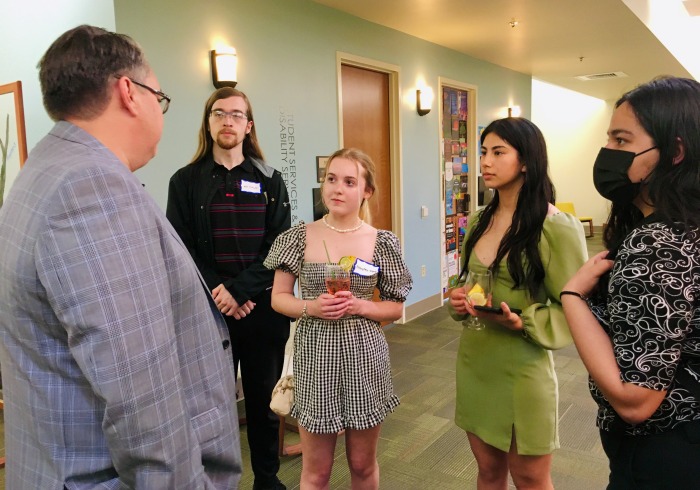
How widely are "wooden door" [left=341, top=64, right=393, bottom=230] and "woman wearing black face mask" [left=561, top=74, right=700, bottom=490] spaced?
3.22m

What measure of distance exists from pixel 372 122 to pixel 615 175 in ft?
12.6

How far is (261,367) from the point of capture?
7.32 ft

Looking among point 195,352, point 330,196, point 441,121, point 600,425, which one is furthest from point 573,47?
point 195,352

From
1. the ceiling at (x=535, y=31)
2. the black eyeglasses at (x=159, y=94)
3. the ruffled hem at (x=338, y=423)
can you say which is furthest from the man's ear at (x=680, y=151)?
the ceiling at (x=535, y=31)

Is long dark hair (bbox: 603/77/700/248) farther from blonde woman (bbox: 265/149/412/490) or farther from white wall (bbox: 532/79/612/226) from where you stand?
white wall (bbox: 532/79/612/226)

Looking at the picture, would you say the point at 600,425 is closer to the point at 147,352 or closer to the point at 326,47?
the point at 147,352

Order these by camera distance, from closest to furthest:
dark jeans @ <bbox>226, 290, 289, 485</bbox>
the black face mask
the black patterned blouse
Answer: the black patterned blouse → the black face mask → dark jeans @ <bbox>226, 290, 289, 485</bbox>

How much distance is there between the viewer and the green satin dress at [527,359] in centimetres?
153

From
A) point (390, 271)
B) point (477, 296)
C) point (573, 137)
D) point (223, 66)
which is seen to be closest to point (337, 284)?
point (390, 271)

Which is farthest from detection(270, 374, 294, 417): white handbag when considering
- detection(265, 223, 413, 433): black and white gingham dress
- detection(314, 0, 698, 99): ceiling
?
detection(314, 0, 698, 99): ceiling

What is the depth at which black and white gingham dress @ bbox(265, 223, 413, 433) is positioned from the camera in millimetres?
1689

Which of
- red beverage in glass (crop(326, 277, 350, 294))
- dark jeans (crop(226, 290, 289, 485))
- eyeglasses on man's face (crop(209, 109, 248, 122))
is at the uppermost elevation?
eyeglasses on man's face (crop(209, 109, 248, 122))

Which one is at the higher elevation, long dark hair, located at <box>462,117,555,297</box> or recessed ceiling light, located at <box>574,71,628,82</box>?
recessed ceiling light, located at <box>574,71,628,82</box>

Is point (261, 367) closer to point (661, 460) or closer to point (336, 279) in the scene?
point (336, 279)
